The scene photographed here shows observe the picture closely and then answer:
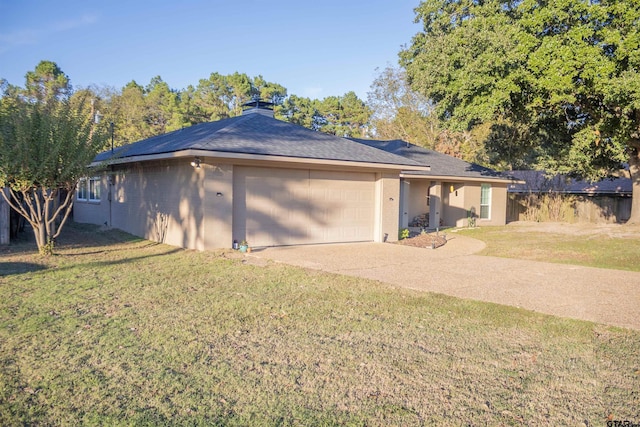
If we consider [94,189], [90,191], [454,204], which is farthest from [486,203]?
[90,191]

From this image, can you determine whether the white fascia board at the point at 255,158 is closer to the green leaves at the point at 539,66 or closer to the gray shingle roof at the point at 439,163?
the green leaves at the point at 539,66

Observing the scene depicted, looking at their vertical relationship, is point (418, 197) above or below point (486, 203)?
above

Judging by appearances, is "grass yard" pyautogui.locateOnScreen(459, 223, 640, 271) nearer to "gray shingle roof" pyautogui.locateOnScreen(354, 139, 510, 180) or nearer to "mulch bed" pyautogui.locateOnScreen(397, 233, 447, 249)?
"mulch bed" pyautogui.locateOnScreen(397, 233, 447, 249)

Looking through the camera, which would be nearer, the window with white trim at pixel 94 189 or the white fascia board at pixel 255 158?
the white fascia board at pixel 255 158

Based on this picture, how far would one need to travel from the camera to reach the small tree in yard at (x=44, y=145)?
32.0ft

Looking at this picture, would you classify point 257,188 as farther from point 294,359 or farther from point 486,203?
point 486,203

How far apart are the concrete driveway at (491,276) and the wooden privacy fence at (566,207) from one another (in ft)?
46.1

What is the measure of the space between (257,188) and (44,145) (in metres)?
5.05

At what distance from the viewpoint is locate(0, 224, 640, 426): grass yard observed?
3510 mm

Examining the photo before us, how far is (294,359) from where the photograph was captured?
14.9 feet

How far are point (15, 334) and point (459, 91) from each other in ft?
48.2

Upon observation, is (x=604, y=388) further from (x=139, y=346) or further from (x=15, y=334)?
(x=15, y=334)

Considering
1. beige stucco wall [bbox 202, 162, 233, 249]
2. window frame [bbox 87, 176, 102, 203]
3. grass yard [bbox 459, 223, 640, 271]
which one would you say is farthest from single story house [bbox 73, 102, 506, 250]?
grass yard [bbox 459, 223, 640, 271]

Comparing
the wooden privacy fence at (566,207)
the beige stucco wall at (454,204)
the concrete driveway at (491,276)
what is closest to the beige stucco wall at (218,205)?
the concrete driveway at (491,276)
